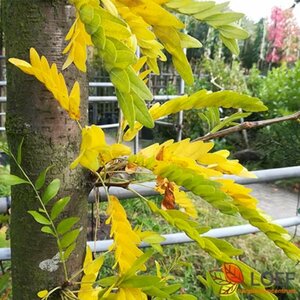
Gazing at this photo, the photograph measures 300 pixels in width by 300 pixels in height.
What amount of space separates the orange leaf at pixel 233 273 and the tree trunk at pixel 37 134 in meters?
0.16

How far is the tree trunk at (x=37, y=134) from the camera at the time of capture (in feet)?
1.20

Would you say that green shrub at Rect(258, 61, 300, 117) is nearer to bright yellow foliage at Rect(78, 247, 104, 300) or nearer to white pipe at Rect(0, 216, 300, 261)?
white pipe at Rect(0, 216, 300, 261)

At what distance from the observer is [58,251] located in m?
0.41

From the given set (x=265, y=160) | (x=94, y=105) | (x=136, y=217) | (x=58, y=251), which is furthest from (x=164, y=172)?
(x=265, y=160)

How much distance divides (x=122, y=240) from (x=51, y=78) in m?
0.16

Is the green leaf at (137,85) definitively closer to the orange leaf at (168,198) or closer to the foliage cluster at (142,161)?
the foliage cluster at (142,161)

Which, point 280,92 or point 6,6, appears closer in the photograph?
point 6,6

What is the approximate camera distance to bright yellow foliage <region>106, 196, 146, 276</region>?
15.3 inches

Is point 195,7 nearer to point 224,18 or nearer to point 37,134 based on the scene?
point 224,18

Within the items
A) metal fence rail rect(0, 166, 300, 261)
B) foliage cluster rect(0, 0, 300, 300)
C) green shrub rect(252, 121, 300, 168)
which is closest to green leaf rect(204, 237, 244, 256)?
foliage cluster rect(0, 0, 300, 300)

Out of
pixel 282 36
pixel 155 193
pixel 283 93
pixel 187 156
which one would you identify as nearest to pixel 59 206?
pixel 187 156

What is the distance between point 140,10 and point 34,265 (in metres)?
0.26

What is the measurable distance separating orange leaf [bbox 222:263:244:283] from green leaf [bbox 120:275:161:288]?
10 centimetres

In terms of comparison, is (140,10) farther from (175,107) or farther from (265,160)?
(265,160)
